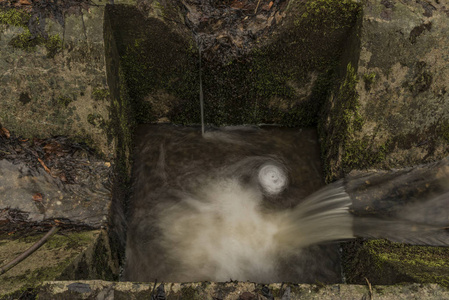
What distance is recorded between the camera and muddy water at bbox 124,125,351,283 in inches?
157

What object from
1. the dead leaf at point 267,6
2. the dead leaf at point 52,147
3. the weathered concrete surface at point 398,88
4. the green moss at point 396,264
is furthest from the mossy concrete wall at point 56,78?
the green moss at point 396,264

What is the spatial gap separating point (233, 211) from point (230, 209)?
0.16 feet

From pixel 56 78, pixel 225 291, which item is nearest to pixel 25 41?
pixel 56 78

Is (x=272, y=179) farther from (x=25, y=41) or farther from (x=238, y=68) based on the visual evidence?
(x=25, y=41)

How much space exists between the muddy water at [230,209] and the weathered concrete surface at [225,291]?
1.31 m

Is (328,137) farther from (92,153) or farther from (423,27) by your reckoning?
(92,153)

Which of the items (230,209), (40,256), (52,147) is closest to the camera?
(40,256)

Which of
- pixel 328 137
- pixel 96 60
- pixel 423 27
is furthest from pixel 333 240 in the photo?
pixel 96 60

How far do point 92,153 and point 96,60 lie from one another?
1072 mm

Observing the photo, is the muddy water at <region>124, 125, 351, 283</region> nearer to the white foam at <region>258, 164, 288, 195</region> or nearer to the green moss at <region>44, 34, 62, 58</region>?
the white foam at <region>258, 164, 288, 195</region>

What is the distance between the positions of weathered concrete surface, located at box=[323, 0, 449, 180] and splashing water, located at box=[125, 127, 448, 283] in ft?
2.29

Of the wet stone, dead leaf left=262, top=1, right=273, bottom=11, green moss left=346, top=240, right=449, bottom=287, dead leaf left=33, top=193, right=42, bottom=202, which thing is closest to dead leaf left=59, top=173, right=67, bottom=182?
the wet stone

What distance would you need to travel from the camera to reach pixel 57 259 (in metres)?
3.01

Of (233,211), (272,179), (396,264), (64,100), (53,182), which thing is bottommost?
(233,211)
